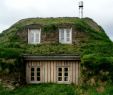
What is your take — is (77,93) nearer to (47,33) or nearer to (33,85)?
(33,85)

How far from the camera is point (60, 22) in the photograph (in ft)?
128

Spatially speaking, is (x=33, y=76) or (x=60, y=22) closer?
(x=33, y=76)

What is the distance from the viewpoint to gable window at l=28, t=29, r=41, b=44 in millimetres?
37906

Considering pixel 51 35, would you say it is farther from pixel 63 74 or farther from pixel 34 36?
pixel 63 74

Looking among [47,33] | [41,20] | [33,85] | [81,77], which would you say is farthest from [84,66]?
[41,20]

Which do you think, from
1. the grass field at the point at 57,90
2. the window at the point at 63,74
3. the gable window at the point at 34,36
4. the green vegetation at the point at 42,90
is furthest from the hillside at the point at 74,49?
the window at the point at 63,74

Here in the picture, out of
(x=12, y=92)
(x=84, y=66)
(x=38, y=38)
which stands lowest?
(x=12, y=92)

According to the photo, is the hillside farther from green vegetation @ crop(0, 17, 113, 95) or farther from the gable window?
the gable window

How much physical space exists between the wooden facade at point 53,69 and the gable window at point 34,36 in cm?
489

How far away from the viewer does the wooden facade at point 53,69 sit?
108 feet

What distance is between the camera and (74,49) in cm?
3569

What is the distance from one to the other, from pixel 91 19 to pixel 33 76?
1532 centimetres

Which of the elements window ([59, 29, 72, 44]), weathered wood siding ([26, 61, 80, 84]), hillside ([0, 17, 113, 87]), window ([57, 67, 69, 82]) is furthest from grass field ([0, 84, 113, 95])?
window ([59, 29, 72, 44])

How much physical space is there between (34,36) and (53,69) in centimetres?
600
